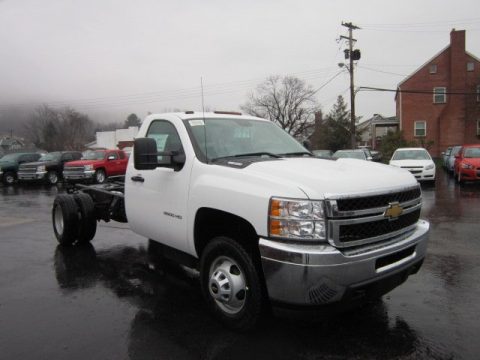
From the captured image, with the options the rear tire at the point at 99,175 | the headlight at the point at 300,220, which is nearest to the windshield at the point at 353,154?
the rear tire at the point at 99,175

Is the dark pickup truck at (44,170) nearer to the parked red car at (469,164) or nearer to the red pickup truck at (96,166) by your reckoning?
the red pickup truck at (96,166)

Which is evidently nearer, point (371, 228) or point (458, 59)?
point (371, 228)

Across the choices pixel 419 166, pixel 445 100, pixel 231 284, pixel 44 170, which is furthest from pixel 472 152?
pixel 445 100

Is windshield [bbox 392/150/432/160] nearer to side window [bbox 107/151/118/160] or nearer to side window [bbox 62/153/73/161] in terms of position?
side window [bbox 107/151/118/160]

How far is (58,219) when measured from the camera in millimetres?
7438

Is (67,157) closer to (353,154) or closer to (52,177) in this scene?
(52,177)

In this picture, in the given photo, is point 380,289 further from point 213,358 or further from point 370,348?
point 213,358

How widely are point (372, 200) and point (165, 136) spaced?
2535 mm

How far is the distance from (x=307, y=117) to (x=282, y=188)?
6719cm

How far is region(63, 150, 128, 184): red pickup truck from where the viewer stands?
20.8 metres

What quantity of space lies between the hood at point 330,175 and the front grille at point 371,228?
0.28 m

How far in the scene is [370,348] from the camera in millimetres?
3541

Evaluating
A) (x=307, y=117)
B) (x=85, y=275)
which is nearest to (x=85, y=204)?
(x=85, y=275)

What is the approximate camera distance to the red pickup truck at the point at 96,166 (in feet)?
68.1
